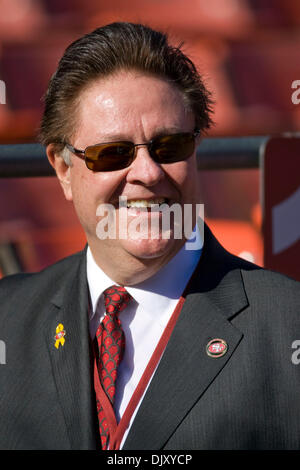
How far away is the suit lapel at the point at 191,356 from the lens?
1560 millimetres

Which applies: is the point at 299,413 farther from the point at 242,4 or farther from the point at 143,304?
the point at 242,4

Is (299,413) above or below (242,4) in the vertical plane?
below

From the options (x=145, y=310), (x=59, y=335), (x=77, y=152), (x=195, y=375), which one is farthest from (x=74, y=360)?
(x=77, y=152)

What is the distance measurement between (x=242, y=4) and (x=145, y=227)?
1491 mm

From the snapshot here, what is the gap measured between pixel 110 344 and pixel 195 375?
0.26 m

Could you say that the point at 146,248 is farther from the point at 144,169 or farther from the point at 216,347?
the point at 216,347

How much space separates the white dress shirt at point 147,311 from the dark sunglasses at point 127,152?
0.29 m

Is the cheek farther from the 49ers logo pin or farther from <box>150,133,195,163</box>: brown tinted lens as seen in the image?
the 49ers logo pin

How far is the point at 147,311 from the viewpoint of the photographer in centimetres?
175

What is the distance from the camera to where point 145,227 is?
168 centimetres

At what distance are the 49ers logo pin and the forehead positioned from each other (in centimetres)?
58

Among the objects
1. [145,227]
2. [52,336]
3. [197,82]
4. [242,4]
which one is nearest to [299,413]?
[145,227]

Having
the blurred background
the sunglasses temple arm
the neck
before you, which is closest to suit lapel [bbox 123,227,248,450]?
the neck

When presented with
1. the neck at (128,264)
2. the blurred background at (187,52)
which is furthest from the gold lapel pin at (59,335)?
the blurred background at (187,52)
